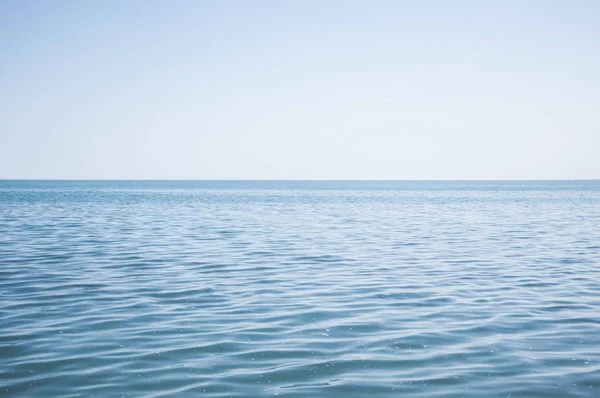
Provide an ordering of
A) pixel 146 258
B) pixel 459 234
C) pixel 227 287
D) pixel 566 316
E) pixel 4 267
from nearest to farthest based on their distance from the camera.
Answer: pixel 566 316, pixel 227 287, pixel 4 267, pixel 146 258, pixel 459 234

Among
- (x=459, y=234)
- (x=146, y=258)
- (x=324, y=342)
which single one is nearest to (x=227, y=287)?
(x=324, y=342)

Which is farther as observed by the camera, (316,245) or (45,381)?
(316,245)

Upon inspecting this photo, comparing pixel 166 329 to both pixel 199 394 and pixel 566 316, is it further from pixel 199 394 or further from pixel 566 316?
pixel 566 316

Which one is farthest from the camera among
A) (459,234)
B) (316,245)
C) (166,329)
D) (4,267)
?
(459,234)

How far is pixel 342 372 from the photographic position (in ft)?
25.9

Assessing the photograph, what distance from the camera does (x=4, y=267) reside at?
17641 mm

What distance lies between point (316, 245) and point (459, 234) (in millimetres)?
10082

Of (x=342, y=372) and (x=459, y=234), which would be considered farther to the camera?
(x=459, y=234)

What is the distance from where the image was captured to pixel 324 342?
9359 mm

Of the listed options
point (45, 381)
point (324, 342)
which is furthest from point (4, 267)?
point (324, 342)

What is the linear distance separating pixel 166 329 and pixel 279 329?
6.95 ft

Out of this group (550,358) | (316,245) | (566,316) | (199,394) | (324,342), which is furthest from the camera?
(316,245)

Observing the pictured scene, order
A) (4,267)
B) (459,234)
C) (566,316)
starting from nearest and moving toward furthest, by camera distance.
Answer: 1. (566,316)
2. (4,267)
3. (459,234)

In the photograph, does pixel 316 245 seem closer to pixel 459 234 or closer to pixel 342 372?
pixel 459 234
